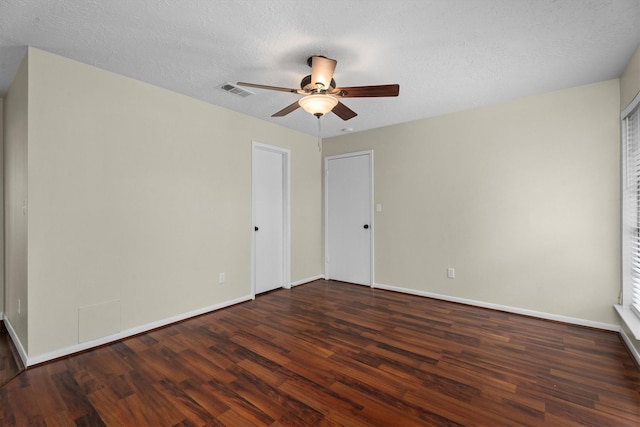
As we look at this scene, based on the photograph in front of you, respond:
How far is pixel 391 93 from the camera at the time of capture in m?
2.23

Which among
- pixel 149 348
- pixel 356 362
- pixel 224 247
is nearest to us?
pixel 356 362

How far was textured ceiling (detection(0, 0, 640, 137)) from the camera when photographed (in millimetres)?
1864

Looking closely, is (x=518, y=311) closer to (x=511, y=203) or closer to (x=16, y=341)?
(x=511, y=203)

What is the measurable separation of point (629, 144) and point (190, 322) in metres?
4.64

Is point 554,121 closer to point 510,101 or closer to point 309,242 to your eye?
point 510,101

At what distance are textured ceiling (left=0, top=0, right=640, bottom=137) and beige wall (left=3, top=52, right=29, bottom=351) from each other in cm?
26

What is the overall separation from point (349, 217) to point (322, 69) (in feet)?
9.51

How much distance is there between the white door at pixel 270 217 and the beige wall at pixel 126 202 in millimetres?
270

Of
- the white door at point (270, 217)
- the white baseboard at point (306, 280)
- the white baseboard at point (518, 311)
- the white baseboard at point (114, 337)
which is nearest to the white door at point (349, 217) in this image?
the white baseboard at point (306, 280)

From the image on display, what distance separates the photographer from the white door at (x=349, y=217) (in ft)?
15.5

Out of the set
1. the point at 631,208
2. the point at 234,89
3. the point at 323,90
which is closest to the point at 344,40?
the point at 323,90

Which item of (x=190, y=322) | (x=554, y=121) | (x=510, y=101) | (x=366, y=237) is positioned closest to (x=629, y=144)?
(x=554, y=121)

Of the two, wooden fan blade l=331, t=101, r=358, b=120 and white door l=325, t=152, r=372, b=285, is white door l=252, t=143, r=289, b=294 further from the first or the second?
wooden fan blade l=331, t=101, r=358, b=120

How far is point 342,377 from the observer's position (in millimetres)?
2189
